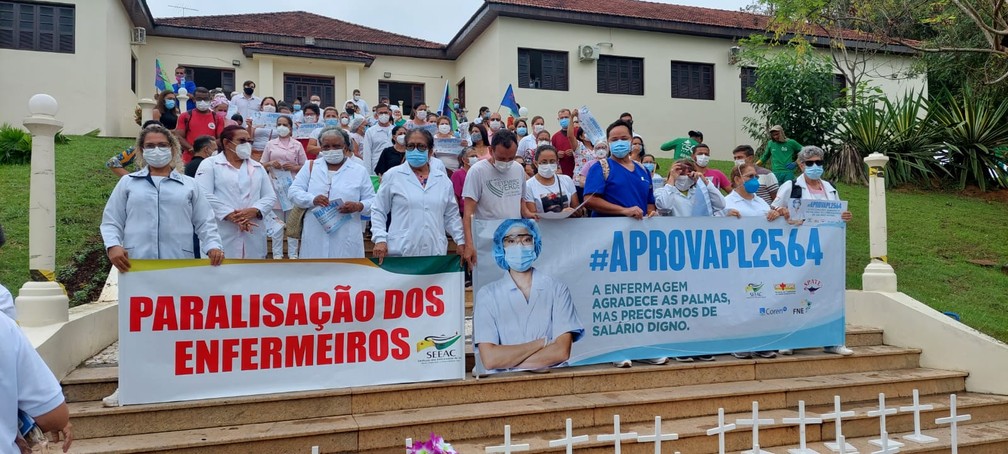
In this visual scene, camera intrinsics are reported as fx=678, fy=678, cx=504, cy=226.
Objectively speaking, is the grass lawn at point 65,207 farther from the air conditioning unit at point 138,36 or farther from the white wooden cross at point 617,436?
the air conditioning unit at point 138,36

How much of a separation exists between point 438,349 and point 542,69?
1719 centimetres

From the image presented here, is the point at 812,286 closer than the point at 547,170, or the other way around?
the point at 547,170

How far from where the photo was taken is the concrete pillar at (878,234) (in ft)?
23.1

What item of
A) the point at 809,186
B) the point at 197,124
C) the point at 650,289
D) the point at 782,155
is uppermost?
the point at 197,124

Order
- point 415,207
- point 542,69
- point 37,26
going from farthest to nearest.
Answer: point 542,69 → point 37,26 → point 415,207

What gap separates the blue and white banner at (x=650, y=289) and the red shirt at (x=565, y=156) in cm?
451

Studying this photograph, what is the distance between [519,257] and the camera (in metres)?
5.26

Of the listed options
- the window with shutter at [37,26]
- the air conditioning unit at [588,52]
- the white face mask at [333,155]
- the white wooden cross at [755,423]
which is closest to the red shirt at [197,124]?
the white face mask at [333,155]

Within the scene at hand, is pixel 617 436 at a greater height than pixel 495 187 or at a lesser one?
lesser

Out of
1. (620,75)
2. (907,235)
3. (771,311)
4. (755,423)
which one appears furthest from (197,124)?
(620,75)

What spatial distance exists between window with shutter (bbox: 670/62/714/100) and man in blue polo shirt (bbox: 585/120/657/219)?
17.7m

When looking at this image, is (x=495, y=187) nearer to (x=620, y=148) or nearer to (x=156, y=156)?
(x=620, y=148)

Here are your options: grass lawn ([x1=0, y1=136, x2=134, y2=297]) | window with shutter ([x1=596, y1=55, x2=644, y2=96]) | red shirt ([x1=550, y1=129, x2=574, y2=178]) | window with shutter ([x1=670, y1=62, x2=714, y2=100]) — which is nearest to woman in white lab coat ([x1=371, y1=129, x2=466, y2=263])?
grass lawn ([x1=0, y1=136, x2=134, y2=297])

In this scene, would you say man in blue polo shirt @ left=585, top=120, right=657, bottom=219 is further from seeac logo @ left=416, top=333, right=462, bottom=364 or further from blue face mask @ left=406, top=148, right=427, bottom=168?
seeac logo @ left=416, top=333, right=462, bottom=364
